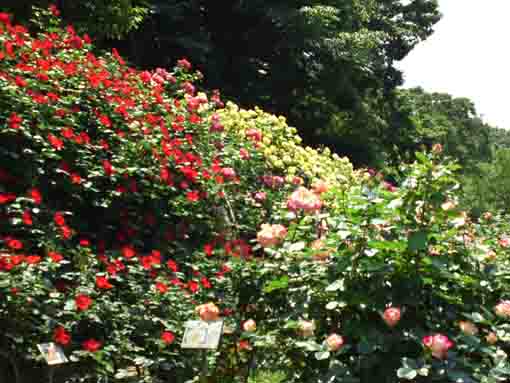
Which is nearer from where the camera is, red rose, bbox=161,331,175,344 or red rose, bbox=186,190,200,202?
red rose, bbox=161,331,175,344

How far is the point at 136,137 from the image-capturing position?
4332 millimetres

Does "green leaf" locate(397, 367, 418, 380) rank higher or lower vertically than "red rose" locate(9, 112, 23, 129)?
lower

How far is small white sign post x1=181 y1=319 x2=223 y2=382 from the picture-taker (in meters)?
2.46

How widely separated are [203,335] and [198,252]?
147 cm

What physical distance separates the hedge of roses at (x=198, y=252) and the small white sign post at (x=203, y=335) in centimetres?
11

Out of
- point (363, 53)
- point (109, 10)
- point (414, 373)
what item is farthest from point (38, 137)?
point (363, 53)

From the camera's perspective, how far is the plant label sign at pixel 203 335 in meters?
2.46

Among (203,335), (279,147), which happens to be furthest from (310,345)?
(279,147)

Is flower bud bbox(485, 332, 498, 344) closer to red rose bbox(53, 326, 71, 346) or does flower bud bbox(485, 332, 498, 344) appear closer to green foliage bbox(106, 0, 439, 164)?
red rose bbox(53, 326, 71, 346)

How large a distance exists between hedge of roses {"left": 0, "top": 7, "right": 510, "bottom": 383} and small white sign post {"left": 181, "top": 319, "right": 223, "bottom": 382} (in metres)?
0.11

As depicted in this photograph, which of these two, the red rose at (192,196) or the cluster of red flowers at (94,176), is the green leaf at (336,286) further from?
the red rose at (192,196)

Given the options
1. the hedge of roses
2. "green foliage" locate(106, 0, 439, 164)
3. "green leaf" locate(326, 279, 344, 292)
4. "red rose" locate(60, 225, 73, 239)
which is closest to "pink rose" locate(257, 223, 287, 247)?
the hedge of roses

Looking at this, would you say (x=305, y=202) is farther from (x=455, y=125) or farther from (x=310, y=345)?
(x=455, y=125)

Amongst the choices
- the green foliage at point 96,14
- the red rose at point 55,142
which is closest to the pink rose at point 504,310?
the red rose at point 55,142
